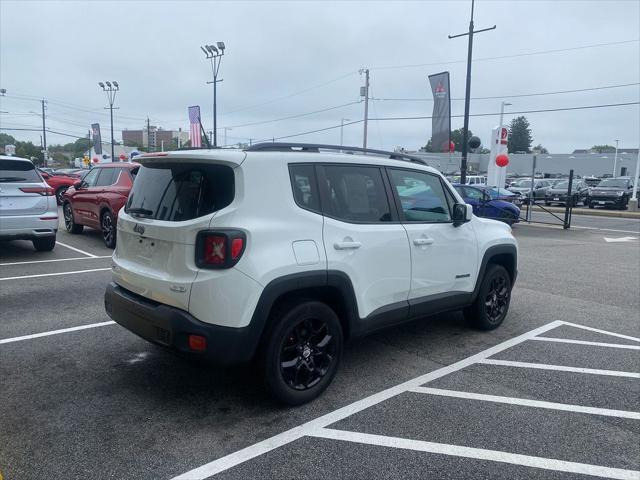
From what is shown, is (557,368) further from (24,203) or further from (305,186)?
(24,203)

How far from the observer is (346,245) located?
3740mm

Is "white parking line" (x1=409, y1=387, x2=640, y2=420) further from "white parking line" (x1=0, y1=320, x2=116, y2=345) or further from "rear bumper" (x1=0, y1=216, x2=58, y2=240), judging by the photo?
"rear bumper" (x1=0, y1=216, x2=58, y2=240)

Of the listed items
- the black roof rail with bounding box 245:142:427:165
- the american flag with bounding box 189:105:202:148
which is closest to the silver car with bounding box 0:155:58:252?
the black roof rail with bounding box 245:142:427:165

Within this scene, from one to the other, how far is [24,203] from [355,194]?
695 cm

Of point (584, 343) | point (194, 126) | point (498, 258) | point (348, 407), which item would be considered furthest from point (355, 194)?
point (194, 126)

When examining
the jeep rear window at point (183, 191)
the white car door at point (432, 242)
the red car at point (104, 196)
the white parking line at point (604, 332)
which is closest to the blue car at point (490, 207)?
the red car at point (104, 196)

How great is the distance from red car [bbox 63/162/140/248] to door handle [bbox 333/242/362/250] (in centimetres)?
675

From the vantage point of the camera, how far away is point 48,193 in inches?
348

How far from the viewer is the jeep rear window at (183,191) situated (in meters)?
3.36

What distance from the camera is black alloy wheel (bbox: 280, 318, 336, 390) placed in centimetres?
358

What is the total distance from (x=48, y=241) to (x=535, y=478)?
933cm

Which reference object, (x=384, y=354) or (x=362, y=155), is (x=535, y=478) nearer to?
(x=384, y=354)

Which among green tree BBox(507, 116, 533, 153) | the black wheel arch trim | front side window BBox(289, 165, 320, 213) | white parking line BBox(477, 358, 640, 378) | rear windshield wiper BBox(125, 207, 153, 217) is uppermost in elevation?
green tree BBox(507, 116, 533, 153)

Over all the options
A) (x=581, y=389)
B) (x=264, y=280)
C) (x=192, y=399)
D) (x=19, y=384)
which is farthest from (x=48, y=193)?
(x=581, y=389)
